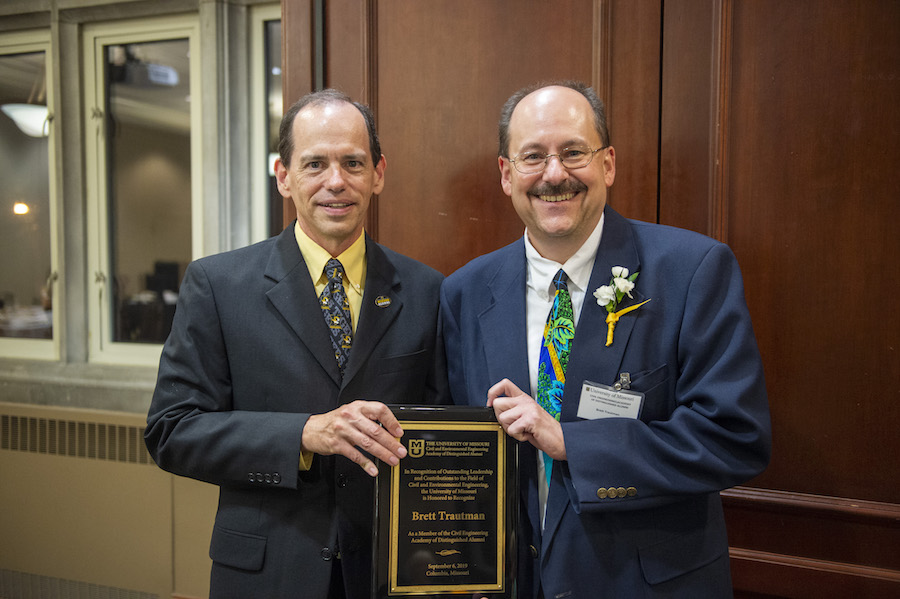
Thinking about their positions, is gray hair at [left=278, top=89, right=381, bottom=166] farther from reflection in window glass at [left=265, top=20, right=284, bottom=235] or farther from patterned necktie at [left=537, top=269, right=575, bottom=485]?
reflection in window glass at [left=265, top=20, right=284, bottom=235]

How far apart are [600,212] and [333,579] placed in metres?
1.15

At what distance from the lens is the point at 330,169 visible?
173 cm

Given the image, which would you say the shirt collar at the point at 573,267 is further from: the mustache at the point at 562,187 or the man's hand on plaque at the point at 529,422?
the man's hand on plaque at the point at 529,422

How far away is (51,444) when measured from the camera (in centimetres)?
357

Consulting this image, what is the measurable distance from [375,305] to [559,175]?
1.90 feet

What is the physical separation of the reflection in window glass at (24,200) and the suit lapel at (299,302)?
2891mm

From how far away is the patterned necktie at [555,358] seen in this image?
1.59 meters

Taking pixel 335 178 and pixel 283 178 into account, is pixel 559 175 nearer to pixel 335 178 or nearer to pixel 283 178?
pixel 335 178

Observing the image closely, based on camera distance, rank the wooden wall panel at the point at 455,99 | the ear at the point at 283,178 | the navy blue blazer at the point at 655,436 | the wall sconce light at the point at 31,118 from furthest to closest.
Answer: the wall sconce light at the point at 31,118 → the wooden wall panel at the point at 455,99 → the ear at the point at 283,178 → the navy blue blazer at the point at 655,436

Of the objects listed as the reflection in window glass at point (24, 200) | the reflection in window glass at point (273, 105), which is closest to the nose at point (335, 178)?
the reflection in window glass at point (273, 105)

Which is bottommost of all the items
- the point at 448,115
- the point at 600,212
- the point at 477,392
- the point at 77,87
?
the point at 477,392

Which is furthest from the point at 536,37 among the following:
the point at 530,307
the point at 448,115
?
the point at 530,307

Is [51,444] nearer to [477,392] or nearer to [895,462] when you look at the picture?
[477,392]

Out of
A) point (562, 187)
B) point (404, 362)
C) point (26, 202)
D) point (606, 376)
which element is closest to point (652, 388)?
point (606, 376)
